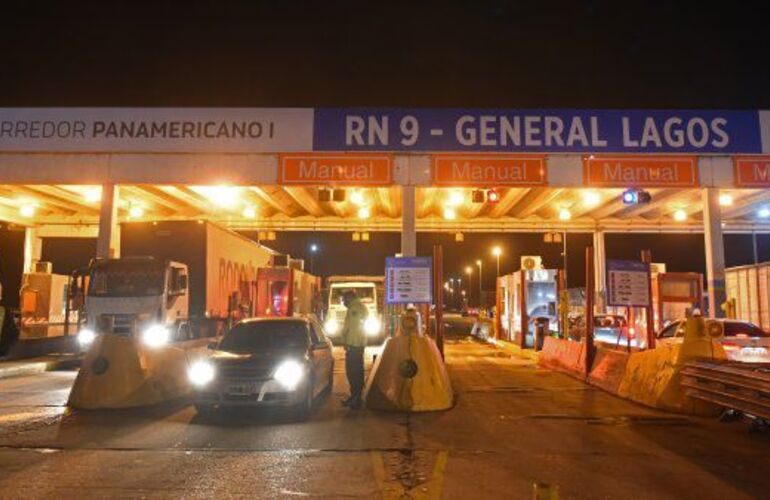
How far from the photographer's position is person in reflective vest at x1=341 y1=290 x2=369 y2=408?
1132 centimetres

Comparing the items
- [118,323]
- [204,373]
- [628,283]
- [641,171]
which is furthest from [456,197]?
[204,373]

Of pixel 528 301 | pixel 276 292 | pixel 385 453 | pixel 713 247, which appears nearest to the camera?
pixel 385 453

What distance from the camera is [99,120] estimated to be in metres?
18.5

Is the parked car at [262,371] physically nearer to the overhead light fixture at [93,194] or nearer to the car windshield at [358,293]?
the overhead light fixture at [93,194]

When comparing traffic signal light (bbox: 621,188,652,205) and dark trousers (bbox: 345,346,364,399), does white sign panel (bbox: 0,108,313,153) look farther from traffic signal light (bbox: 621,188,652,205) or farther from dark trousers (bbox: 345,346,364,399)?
traffic signal light (bbox: 621,188,652,205)

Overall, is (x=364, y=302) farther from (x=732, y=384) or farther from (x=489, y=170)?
(x=732, y=384)

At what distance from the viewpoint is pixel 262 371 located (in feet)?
32.1

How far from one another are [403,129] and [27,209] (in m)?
16.3

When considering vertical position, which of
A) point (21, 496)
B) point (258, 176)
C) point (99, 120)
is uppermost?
point (99, 120)

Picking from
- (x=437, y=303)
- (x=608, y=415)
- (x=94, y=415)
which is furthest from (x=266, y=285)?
(x=608, y=415)

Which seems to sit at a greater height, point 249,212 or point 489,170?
point 249,212

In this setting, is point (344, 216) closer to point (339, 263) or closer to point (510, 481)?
point (510, 481)

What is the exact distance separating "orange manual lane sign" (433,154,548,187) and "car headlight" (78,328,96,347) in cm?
965

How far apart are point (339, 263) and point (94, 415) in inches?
2459
